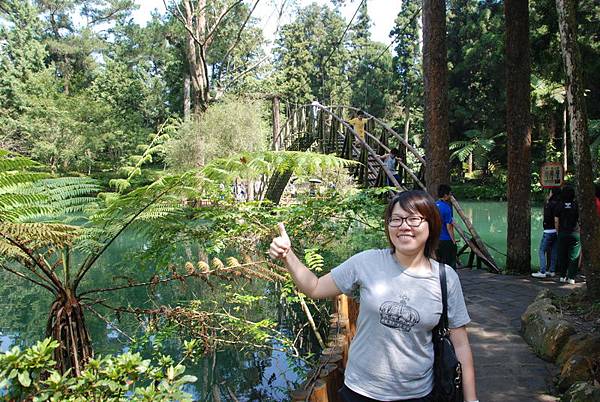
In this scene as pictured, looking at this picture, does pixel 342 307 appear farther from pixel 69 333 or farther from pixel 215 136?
pixel 215 136

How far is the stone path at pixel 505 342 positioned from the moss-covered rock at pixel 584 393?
0.27 metres

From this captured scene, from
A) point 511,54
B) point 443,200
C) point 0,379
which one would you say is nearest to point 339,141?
point 511,54

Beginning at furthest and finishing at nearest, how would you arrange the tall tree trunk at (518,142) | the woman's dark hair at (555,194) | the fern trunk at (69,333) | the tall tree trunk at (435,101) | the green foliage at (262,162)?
the tall tree trunk at (518,142) → the woman's dark hair at (555,194) → the tall tree trunk at (435,101) → the green foliage at (262,162) → the fern trunk at (69,333)

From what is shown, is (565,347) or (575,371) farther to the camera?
(565,347)

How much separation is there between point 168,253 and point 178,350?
8.43 ft

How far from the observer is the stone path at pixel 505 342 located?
278 cm

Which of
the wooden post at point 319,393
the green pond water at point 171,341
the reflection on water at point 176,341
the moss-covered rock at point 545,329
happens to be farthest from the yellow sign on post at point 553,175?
the wooden post at point 319,393

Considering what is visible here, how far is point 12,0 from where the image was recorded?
25781mm

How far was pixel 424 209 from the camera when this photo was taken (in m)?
1.48

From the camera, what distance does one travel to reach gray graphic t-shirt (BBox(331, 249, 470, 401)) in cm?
140

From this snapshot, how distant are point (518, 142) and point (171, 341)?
4.70 m

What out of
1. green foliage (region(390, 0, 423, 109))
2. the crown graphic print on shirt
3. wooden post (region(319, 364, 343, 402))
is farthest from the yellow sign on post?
green foliage (region(390, 0, 423, 109))

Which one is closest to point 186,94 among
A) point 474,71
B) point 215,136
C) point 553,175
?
point 215,136

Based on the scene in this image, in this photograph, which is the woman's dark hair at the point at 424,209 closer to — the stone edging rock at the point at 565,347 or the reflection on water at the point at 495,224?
the stone edging rock at the point at 565,347
